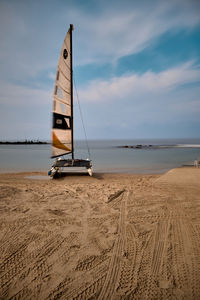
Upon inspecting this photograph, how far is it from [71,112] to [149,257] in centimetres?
1110

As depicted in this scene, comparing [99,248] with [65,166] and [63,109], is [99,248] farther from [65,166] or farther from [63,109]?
[63,109]

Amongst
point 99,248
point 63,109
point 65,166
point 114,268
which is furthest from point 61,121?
point 114,268

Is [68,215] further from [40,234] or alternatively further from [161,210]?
[161,210]

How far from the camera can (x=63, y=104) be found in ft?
39.7

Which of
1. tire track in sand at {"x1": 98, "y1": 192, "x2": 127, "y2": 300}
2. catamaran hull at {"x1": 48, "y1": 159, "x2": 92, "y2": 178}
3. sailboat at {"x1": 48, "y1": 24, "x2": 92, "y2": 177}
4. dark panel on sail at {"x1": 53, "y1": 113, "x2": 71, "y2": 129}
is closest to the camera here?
tire track in sand at {"x1": 98, "y1": 192, "x2": 127, "y2": 300}

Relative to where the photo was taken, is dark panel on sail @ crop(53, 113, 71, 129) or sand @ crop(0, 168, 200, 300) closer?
sand @ crop(0, 168, 200, 300)

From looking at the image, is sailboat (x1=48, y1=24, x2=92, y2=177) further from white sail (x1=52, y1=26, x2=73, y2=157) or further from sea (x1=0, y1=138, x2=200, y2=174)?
sea (x1=0, y1=138, x2=200, y2=174)

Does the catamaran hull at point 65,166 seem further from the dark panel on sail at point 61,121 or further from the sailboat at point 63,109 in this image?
→ the dark panel on sail at point 61,121

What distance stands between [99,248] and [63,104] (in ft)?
34.6

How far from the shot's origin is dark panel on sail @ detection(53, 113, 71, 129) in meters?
12.0

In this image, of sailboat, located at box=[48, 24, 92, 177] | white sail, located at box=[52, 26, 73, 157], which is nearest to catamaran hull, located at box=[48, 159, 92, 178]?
sailboat, located at box=[48, 24, 92, 177]

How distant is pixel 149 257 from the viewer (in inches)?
118

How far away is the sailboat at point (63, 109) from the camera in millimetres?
11703

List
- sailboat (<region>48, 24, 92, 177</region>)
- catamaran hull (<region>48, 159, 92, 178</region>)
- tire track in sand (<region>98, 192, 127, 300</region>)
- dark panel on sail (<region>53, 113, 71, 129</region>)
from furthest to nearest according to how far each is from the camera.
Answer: dark panel on sail (<region>53, 113, 71, 129</region>)
sailboat (<region>48, 24, 92, 177</region>)
catamaran hull (<region>48, 159, 92, 178</region>)
tire track in sand (<region>98, 192, 127, 300</region>)
